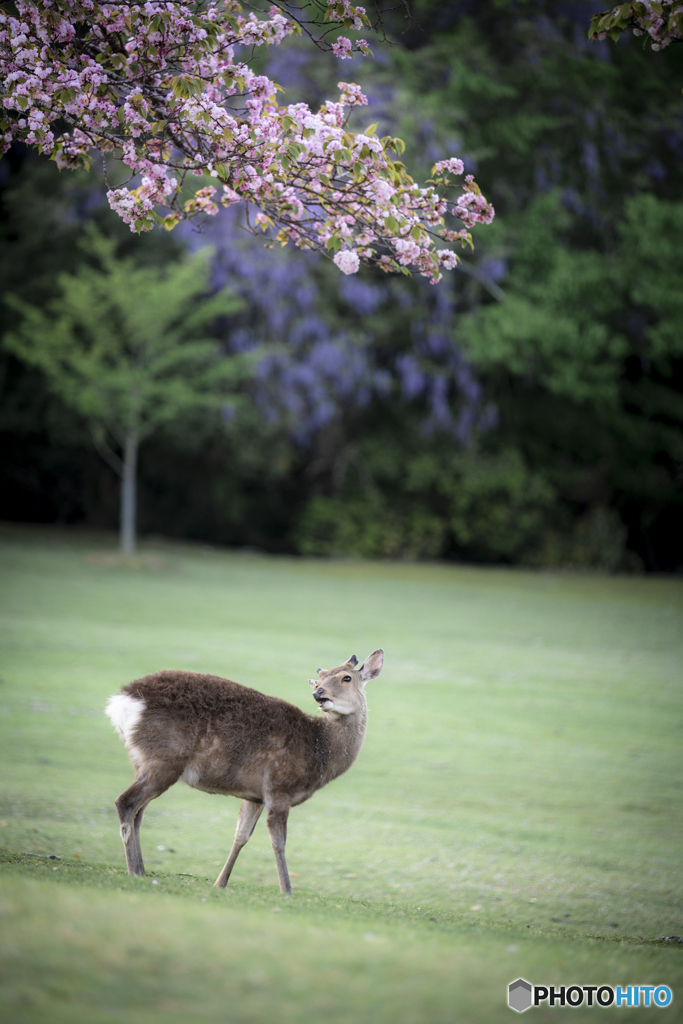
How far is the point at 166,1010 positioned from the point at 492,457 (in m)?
28.4

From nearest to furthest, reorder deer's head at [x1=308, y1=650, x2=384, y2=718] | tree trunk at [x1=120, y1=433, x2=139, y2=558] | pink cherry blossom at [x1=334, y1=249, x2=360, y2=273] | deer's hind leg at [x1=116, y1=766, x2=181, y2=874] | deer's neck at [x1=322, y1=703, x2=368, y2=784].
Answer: deer's hind leg at [x1=116, y1=766, x2=181, y2=874], deer's head at [x1=308, y1=650, x2=384, y2=718], deer's neck at [x1=322, y1=703, x2=368, y2=784], pink cherry blossom at [x1=334, y1=249, x2=360, y2=273], tree trunk at [x1=120, y1=433, x2=139, y2=558]

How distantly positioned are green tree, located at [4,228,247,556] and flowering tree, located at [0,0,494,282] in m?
18.4

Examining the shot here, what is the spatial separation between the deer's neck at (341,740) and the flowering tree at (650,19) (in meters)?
4.18

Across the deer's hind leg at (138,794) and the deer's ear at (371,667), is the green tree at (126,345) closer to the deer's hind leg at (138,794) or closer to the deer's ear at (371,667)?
the deer's ear at (371,667)

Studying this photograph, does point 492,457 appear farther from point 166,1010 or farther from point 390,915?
point 166,1010

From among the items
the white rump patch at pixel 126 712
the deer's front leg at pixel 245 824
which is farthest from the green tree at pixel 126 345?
the white rump patch at pixel 126 712

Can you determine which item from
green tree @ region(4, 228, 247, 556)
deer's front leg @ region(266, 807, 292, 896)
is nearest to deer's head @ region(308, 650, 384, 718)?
deer's front leg @ region(266, 807, 292, 896)

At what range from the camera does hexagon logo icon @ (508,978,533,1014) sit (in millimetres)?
3635

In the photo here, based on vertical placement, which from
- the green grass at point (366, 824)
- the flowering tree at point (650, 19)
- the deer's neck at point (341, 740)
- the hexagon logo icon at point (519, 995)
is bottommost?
the green grass at point (366, 824)

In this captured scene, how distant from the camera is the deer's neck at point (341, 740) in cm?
585

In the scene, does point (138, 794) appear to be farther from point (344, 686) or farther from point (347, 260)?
point (347, 260)

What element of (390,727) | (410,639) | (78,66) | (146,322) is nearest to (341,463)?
(146,322)

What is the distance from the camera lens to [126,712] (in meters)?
5.46

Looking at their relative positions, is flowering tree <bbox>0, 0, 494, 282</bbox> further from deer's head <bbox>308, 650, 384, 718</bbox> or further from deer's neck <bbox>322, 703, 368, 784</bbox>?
deer's neck <bbox>322, 703, 368, 784</bbox>
